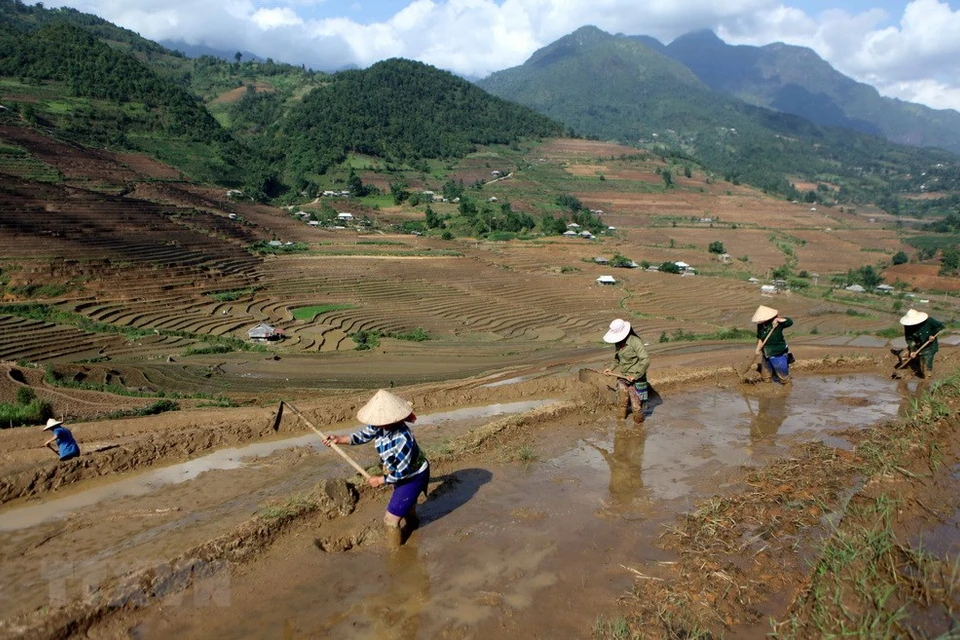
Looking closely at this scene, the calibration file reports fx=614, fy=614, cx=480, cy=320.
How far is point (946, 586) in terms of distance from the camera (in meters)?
3.47

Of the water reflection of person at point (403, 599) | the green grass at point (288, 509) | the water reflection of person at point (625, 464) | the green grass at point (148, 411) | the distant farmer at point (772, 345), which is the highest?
the distant farmer at point (772, 345)

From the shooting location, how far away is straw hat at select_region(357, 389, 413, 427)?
14.9ft

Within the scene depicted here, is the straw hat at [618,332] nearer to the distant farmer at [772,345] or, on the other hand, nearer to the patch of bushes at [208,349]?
the distant farmer at [772,345]

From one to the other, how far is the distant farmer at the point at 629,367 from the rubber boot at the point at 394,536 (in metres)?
3.47

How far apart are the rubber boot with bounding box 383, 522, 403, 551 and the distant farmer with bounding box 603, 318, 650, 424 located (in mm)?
3475

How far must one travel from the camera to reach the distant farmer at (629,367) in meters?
7.25

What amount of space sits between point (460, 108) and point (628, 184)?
4044 centimetres

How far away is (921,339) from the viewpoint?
388 inches

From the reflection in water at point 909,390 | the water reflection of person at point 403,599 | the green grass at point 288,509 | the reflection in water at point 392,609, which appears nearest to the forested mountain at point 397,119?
the reflection in water at point 909,390

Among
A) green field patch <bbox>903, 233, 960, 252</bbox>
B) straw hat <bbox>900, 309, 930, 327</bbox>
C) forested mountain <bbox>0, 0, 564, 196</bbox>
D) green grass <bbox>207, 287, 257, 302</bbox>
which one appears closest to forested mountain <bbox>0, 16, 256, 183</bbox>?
forested mountain <bbox>0, 0, 564, 196</bbox>

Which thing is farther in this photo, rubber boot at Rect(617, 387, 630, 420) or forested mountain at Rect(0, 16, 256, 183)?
forested mountain at Rect(0, 16, 256, 183)

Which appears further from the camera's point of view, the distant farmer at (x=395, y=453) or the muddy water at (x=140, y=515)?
the muddy water at (x=140, y=515)

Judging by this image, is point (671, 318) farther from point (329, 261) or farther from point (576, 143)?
point (576, 143)

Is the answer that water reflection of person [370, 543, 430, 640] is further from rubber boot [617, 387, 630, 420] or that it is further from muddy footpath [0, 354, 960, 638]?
rubber boot [617, 387, 630, 420]
